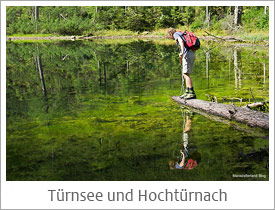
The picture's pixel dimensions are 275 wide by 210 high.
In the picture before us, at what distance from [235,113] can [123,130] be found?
2.29m

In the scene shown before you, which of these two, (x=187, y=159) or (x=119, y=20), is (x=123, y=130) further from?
(x=119, y=20)

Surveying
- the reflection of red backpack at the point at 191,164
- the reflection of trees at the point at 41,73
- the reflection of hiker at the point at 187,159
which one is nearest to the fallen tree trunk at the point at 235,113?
the reflection of hiker at the point at 187,159

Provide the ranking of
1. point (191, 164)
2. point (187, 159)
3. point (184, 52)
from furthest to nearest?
point (184, 52) < point (187, 159) < point (191, 164)

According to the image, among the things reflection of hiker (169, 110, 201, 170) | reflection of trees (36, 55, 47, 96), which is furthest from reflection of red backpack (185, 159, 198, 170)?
reflection of trees (36, 55, 47, 96)

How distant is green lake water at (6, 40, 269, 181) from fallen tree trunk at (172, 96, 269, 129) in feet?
0.56

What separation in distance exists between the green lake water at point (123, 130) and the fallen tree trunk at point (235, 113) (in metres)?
0.17

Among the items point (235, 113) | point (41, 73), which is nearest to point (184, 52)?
point (235, 113)

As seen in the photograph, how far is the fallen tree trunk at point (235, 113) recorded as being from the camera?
23.9 feet

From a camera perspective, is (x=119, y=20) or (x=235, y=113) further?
(x=119, y=20)

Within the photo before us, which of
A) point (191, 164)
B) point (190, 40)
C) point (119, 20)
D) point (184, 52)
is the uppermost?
point (119, 20)

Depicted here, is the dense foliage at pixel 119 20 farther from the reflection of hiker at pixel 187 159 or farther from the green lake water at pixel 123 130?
the reflection of hiker at pixel 187 159

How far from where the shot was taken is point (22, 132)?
25.2 feet

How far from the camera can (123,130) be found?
7641 mm

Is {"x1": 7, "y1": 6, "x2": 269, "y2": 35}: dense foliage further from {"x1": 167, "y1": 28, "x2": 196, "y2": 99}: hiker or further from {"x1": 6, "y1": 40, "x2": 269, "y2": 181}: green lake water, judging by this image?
{"x1": 167, "y1": 28, "x2": 196, "y2": 99}: hiker
